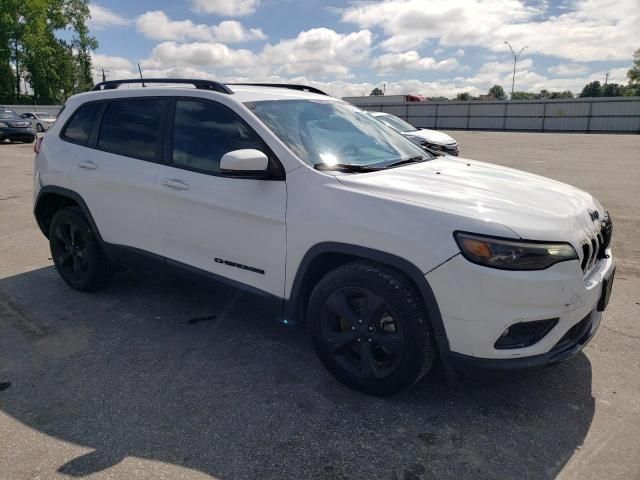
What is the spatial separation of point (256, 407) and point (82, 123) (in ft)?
9.90

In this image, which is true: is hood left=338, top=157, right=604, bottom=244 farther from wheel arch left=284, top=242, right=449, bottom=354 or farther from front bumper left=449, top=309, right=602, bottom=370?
front bumper left=449, top=309, right=602, bottom=370

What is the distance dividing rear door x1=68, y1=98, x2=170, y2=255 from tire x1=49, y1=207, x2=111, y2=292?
0.78 ft

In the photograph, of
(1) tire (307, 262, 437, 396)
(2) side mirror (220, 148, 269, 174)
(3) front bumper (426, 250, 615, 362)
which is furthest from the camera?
(2) side mirror (220, 148, 269, 174)

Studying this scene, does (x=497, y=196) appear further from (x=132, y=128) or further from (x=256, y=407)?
(x=132, y=128)

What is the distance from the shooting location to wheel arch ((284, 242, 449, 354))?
2.59 metres

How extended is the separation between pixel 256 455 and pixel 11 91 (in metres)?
65.0

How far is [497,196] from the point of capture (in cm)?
284

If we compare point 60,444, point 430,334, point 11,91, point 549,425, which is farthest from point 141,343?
point 11,91

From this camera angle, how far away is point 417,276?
2.58 m

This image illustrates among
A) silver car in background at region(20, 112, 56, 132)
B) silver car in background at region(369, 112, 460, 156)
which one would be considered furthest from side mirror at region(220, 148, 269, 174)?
silver car in background at region(20, 112, 56, 132)

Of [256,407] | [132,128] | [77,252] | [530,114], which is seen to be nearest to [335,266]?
[256,407]

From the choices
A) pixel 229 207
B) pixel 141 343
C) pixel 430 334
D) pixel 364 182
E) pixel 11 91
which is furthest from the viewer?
pixel 11 91

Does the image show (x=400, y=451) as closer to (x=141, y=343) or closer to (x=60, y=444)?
(x=60, y=444)

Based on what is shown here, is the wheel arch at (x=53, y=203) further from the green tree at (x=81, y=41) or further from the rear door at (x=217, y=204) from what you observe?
the green tree at (x=81, y=41)
